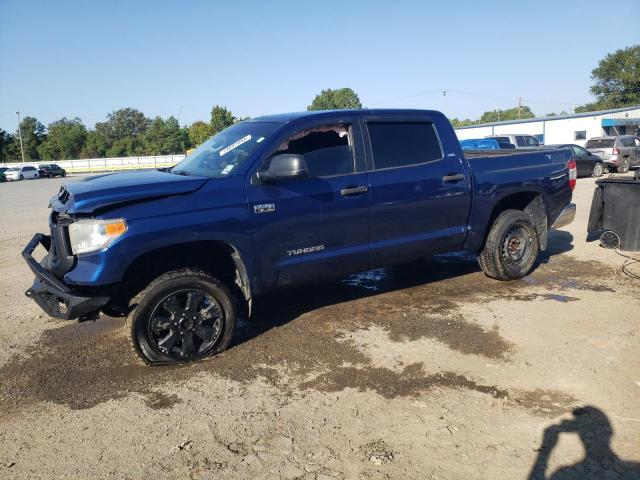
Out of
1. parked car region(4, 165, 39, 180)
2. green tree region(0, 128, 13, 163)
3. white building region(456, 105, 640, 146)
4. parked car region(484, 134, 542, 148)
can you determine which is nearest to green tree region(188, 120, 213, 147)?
parked car region(4, 165, 39, 180)

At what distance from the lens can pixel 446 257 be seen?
7.62 meters

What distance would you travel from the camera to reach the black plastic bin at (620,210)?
7012 millimetres

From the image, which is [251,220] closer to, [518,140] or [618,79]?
[518,140]

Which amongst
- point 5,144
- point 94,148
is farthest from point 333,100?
point 5,144

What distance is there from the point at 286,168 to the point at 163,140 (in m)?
82.3

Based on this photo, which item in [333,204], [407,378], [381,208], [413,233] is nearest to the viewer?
[407,378]

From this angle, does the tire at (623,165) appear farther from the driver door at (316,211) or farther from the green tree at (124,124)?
the green tree at (124,124)

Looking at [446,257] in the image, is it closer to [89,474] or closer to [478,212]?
[478,212]

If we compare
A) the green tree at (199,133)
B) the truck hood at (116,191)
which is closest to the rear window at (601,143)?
the truck hood at (116,191)

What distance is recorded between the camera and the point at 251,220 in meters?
4.21

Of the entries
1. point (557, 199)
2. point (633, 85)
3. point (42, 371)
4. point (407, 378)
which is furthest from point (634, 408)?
point (633, 85)

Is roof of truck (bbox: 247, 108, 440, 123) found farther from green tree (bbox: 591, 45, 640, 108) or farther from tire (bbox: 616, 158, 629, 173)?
green tree (bbox: 591, 45, 640, 108)

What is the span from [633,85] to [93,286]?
309 feet

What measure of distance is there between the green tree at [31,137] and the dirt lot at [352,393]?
299 feet
